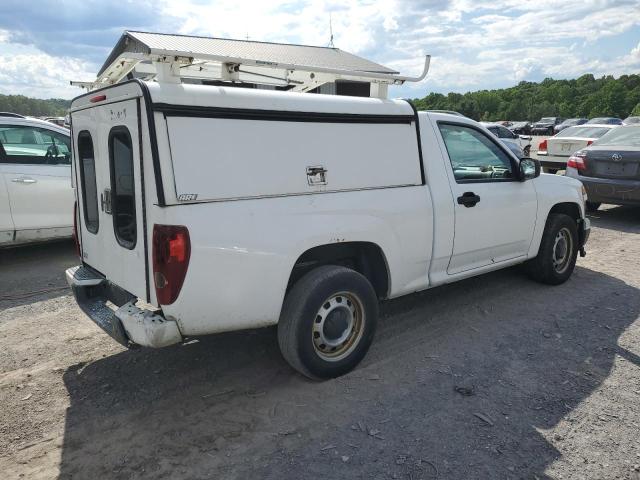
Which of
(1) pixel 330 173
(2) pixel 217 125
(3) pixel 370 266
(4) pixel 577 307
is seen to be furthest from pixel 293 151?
(4) pixel 577 307

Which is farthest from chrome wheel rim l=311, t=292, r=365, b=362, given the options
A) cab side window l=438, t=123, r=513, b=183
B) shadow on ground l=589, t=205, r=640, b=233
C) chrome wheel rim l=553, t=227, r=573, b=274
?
shadow on ground l=589, t=205, r=640, b=233

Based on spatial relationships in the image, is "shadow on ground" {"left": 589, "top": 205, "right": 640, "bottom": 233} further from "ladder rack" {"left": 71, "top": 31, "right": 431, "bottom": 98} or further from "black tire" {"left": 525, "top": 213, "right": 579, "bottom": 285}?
"ladder rack" {"left": 71, "top": 31, "right": 431, "bottom": 98}

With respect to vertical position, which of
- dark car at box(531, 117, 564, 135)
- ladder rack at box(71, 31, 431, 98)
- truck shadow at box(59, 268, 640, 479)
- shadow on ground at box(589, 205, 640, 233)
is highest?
dark car at box(531, 117, 564, 135)

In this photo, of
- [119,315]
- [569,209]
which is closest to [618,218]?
[569,209]

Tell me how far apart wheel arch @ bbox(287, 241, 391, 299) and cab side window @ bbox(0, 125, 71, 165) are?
4532 millimetres

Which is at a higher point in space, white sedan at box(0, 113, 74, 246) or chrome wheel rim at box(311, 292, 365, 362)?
white sedan at box(0, 113, 74, 246)

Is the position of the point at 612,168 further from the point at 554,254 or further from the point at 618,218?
the point at 554,254

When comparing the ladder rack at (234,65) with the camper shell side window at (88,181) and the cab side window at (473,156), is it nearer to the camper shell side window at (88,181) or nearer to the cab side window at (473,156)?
the camper shell side window at (88,181)

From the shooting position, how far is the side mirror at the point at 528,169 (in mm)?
4770

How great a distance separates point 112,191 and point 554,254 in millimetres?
4423

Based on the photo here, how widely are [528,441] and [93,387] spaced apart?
284 cm

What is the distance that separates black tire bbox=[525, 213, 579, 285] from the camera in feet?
17.2

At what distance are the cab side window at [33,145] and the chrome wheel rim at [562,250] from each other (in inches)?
237

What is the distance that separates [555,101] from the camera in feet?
293
